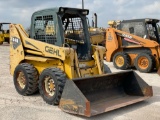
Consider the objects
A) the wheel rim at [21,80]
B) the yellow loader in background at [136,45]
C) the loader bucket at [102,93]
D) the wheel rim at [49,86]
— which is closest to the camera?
the loader bucket at [102,93]

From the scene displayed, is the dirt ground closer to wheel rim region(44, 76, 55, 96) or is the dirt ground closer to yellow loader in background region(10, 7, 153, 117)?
yellow loader in background region(10, 7, 153, 117)

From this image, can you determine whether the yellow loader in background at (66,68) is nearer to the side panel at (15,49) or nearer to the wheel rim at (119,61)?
the side panel at (15,49)

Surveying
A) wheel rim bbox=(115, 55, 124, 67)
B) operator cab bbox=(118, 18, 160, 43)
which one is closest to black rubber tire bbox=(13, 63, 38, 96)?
wheel rim bbox=(115, 55, 124, 67)

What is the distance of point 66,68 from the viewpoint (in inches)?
228

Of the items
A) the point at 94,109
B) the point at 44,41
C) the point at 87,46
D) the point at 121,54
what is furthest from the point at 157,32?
the point at 94,109

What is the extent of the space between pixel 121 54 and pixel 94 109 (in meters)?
6.20

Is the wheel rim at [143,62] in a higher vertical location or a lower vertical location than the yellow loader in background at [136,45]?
lower

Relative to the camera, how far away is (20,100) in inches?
238

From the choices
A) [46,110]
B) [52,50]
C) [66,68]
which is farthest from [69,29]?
[46,110]

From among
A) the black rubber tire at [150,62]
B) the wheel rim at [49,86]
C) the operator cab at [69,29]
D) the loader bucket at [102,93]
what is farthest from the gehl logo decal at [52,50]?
the black rubber tire at [150,62]

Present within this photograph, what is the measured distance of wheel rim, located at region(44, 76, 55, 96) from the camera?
5629 mm

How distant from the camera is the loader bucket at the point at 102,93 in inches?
188

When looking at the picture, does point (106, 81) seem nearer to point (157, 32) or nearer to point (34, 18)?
point (34, 18)

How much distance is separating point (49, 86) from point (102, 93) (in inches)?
45.3
